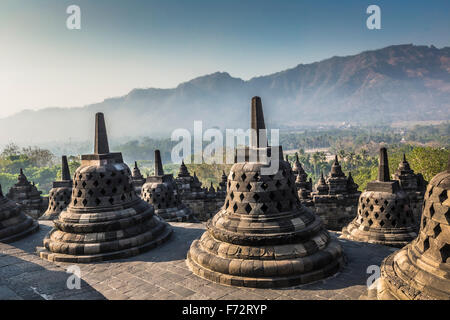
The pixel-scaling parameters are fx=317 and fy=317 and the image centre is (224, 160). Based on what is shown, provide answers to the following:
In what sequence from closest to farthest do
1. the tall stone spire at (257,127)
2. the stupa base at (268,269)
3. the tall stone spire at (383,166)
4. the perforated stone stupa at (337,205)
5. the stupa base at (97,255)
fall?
the stupa base at (268,269) → the tall stone spire at (257,127) → the stupa base at (97,255) → the tall stone spire at (383,166) → the perforated stone stupa at (337,205)

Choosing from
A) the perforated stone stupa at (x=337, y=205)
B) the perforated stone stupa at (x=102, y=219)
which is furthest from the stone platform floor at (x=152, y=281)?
the perforated stone stupa at (x=337, y=205)

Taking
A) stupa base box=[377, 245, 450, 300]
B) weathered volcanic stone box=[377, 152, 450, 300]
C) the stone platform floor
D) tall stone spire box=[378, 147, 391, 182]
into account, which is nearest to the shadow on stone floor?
the stone platform floor

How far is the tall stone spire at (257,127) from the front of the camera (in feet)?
27.4

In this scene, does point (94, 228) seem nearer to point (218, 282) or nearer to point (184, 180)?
point (218, 282)

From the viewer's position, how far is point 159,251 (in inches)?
398

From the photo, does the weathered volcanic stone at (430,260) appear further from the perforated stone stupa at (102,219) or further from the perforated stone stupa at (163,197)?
the perforated stone stupa at (163,197)

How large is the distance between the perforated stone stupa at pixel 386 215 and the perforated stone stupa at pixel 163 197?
958 centimetres

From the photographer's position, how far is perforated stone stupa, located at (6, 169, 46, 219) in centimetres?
2484

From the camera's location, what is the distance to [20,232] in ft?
41.3

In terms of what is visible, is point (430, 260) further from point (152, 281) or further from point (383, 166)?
point (383, 166)

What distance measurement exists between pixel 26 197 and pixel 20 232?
14794 mm

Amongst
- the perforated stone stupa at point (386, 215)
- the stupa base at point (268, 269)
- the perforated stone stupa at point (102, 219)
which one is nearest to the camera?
the stupa base at point (268, 269)

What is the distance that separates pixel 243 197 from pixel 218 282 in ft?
6.99

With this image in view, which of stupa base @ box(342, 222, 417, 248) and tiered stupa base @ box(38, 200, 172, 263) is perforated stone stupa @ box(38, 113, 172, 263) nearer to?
tiered stupa base @ box(38, 200, 172, 263)
